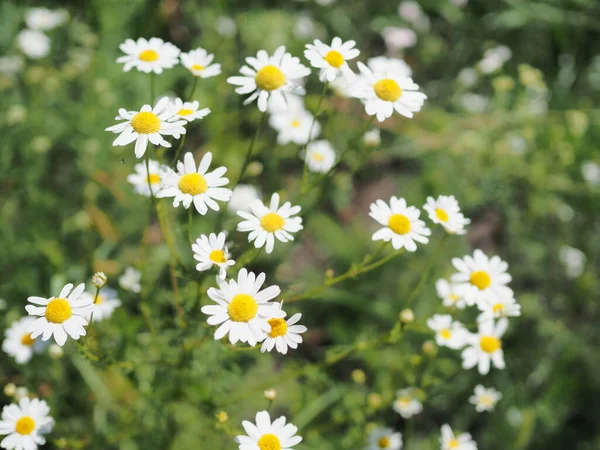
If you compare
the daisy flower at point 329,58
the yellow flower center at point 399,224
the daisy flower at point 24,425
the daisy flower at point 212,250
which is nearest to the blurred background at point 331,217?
the daisy flower at point 24,425

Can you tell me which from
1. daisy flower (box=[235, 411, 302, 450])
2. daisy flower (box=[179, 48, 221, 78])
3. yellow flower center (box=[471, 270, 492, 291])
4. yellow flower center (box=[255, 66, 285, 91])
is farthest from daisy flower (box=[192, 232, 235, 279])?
yellow flower center (box=[471, 270, 492, 291])

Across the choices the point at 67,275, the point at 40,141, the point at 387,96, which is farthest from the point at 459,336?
the point at 40,141

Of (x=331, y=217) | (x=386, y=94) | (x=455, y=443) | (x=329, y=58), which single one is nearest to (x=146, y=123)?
(x=329, y=58)

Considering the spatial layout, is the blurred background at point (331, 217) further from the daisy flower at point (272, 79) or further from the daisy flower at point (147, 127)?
the daisy flower at point (147, 127)

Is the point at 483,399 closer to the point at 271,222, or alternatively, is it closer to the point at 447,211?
the point at 447,211

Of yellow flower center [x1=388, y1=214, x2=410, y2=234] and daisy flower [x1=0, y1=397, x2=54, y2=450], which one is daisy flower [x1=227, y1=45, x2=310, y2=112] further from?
daisy flower [x1=0, y1=397, x2=54, y2=450]

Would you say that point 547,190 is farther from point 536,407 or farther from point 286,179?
point 286,179
